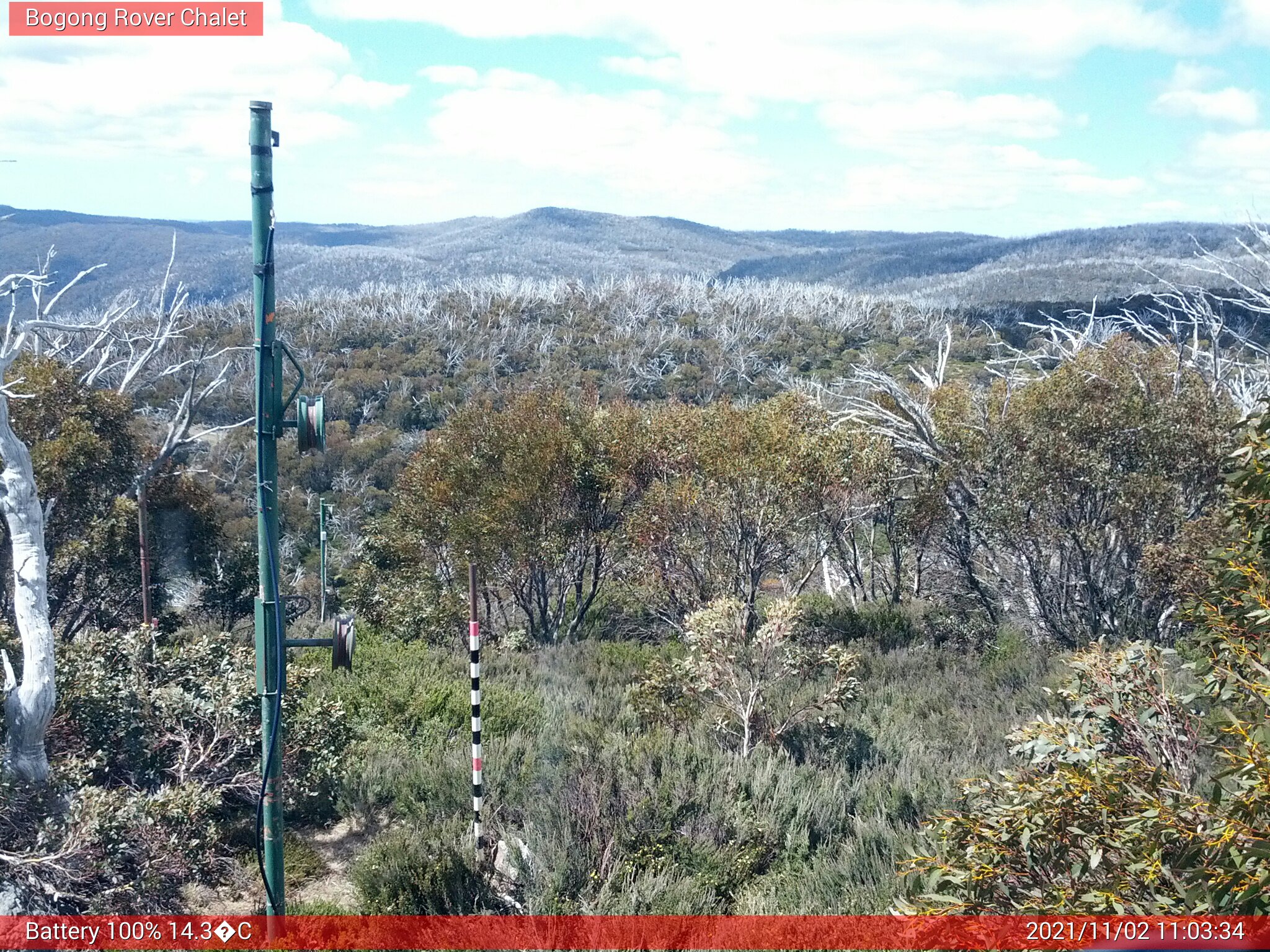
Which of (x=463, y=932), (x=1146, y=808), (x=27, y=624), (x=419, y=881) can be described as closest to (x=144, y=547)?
(x=27, y=624)

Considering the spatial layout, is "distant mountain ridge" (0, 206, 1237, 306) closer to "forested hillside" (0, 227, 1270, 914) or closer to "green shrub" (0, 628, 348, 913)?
"forested hillside" (0, 227, 1270, 914)

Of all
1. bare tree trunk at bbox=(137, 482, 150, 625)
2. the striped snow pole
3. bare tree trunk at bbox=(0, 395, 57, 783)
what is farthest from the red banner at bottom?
bare tree trunk at bbox=(137, 482, 150, 625)

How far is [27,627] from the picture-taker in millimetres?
5828

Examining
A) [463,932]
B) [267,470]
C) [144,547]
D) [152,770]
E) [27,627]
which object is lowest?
[463,932]

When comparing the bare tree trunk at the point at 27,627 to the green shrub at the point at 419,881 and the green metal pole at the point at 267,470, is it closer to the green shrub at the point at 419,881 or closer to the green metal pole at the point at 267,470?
the green shrub at the point at 419,881

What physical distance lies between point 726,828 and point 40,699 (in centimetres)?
407

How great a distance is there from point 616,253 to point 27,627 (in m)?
115

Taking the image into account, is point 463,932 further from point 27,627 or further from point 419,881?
point 27,627

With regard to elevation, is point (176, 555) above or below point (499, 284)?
below

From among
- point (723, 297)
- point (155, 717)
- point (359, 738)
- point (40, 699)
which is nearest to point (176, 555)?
point (359, 738)

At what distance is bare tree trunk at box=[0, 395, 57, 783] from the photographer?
5.79 metres

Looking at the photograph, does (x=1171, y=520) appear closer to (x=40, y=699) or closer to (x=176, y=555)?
(x=40, y=699)

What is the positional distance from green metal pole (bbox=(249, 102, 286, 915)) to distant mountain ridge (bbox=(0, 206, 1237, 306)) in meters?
27.3

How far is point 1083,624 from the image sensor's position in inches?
487
